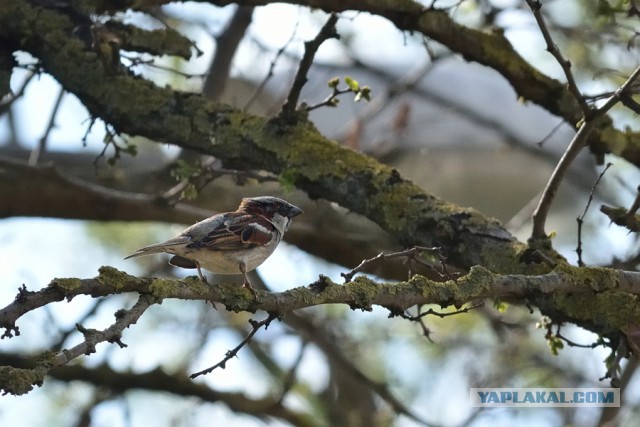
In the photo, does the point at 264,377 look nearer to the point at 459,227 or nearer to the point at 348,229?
the point at 348,229

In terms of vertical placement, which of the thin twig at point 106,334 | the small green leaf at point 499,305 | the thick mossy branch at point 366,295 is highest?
the small green leaf at point 499,305

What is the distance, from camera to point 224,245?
159 inches

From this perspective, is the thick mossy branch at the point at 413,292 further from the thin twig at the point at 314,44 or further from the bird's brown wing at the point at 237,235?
the thin twig at the point at 314,44

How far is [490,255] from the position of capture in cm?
432

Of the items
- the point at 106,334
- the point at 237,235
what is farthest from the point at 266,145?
the point at 106,334

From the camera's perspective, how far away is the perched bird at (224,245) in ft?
13.1

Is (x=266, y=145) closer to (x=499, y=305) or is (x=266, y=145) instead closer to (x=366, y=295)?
(x=499, y=305)

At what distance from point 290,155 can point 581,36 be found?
481cm

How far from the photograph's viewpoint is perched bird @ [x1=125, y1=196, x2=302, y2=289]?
3986 millimetres

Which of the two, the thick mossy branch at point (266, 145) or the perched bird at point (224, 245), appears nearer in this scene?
the perched bird at point (224, 245)

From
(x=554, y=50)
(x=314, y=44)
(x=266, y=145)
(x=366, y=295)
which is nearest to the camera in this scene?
(x=366, y=295)

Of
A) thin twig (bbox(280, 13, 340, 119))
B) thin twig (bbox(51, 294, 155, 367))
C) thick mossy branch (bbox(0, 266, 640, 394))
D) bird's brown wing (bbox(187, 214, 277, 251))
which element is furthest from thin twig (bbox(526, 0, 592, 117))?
thin twig (bbox(51, 294, 155, 367))

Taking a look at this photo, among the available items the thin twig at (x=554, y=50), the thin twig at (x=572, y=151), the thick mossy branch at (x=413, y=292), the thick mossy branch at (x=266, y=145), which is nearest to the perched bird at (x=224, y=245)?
the thick mossy branch at (x=266, y=145)

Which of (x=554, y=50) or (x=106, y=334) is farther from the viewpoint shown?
(x=554, y=50)
